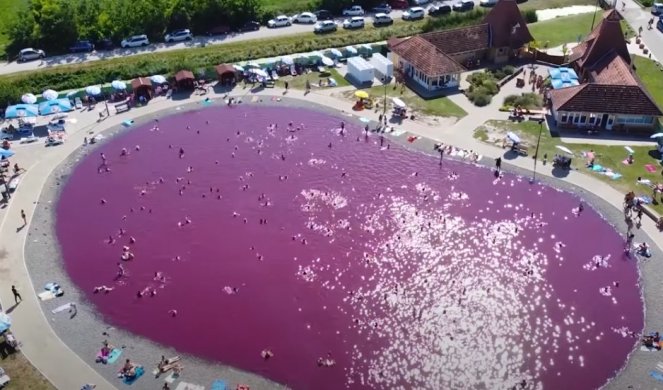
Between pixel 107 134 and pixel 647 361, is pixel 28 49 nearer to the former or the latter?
pixel 107 134

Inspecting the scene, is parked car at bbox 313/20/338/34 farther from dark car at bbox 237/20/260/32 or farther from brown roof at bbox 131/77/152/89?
brown roof at bbox 131/77/152/89

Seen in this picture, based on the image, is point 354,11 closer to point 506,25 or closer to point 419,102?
point 506,25

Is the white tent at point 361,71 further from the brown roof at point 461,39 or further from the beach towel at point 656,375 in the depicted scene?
the beach towel at point 656,375

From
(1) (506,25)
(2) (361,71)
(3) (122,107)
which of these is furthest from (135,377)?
(1) (506,25)

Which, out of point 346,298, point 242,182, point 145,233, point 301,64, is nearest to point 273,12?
point 301,64

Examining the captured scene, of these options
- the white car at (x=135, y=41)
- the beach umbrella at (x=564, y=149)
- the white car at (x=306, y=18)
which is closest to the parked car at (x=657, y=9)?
the beach umbrella at (x=564, y=149)

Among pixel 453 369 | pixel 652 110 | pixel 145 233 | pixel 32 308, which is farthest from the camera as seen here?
pixel 652 110
